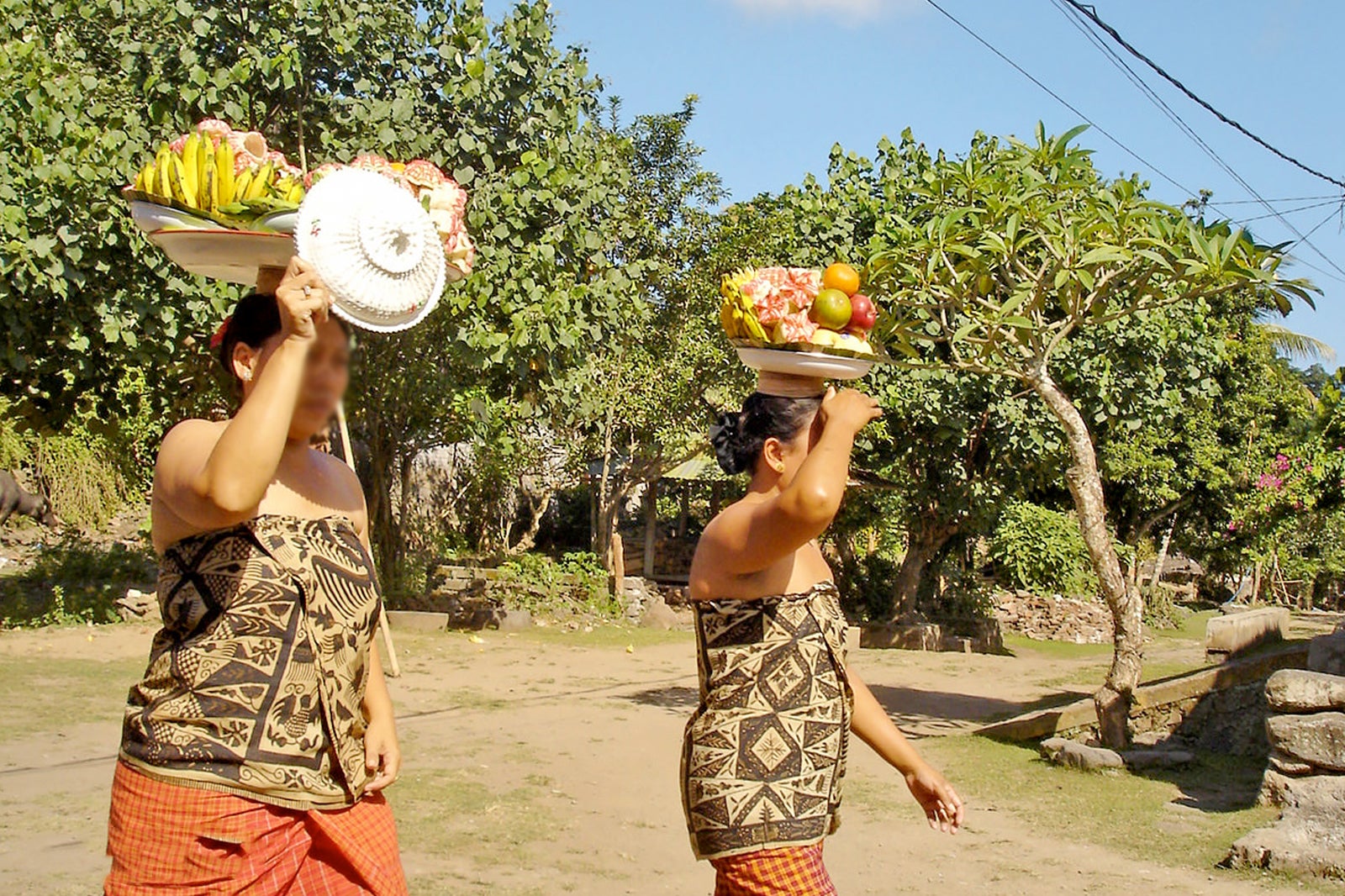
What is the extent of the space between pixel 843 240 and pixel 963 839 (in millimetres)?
5892

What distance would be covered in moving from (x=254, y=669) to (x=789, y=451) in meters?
1.19

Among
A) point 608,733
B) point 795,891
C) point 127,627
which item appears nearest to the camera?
point 795,891

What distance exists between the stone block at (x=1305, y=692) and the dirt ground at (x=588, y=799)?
0.59 metres

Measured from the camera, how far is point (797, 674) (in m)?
2.56

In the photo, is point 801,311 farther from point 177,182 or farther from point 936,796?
point 177,182

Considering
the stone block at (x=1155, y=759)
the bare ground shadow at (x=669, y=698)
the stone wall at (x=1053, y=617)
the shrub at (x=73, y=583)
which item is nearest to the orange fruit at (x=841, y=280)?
the stone block at (x=1155, y=759)

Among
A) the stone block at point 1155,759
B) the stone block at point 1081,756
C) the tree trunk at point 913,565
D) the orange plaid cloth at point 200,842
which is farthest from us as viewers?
the tree trunk at point 913,565

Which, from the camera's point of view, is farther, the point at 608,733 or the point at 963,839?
the point at 608,733

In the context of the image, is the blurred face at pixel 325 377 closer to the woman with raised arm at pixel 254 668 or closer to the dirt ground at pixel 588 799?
the woman with raised arm at pixel 254 668

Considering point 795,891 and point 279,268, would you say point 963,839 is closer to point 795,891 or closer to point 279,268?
point 795,891

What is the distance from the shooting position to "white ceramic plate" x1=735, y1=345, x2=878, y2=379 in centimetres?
266

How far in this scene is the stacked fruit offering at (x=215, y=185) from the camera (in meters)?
2.19

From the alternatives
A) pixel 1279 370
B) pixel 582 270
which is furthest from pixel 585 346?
pixel 1279 370

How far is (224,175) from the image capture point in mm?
2201
